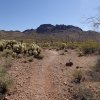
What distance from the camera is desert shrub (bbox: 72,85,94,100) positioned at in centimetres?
962

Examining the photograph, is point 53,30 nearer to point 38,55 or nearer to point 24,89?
point 38,55

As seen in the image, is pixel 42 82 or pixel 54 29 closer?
pixel 42 82

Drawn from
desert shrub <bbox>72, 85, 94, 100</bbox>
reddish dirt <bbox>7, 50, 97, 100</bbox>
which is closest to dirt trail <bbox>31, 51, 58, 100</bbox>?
reddish dirt <bbox>7, 50, 97, 100</bbox>

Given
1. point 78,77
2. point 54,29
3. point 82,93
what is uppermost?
point 54,29

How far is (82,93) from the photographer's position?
9859 mm

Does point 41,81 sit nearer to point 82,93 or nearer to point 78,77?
point 78,77

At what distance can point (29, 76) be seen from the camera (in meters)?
12.5

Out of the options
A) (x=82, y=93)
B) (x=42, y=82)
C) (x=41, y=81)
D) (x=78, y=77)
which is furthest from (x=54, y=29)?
(x=82, y=93)

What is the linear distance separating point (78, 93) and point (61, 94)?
2.10 feet

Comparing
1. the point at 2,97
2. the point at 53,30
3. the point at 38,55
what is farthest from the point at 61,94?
the point at 53,30

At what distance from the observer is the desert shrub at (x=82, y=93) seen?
962cm

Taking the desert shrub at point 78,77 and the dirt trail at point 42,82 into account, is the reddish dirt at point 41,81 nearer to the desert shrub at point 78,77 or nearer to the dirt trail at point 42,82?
the dirt trail at point 42,82

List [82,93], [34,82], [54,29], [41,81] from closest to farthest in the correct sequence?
[82,93]
[34,82]
[41,81]
[54,29]

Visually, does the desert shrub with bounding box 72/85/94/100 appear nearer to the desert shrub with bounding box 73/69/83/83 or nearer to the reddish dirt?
the reddish dirt
